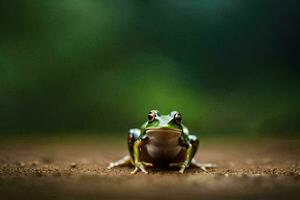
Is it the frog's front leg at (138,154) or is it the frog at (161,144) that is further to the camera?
the frog's front leg at (138,154)

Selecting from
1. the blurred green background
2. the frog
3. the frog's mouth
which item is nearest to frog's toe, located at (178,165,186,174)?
the frog

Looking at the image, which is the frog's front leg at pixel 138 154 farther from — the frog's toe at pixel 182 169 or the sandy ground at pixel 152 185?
the frog's toe at pixel 182 169

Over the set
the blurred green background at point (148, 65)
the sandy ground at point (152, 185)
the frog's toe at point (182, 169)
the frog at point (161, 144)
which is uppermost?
the blurred green background at point (148, 65)

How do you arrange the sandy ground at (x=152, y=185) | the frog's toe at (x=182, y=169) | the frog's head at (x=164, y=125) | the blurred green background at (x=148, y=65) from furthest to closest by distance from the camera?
the blurred green background at (x=148, y=65) → the frog's toe at (x=182, y=169) → the frog's head at (x=164, y=125) → the sandy ground at (x=152, y=185)

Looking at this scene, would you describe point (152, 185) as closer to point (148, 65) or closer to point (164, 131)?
point (164, 131)

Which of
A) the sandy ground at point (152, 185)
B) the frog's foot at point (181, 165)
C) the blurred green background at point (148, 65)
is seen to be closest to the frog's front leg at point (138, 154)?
the sandy ground at point (152, 185)

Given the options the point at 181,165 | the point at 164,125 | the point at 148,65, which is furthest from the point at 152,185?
the point at 148,65

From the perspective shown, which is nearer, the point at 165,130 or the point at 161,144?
the point at 165,130

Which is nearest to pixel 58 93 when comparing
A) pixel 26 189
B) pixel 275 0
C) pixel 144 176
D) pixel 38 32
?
pixel 38 32
